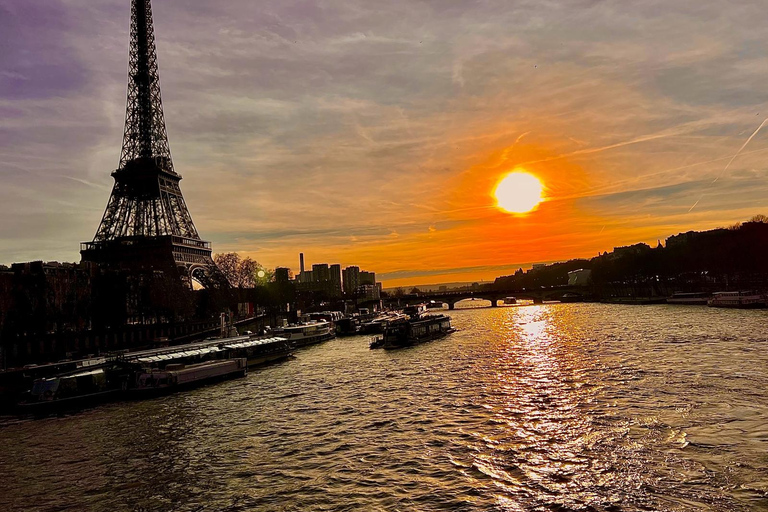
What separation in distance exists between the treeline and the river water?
88.0 metres

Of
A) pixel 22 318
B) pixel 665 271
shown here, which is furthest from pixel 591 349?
pixel 665 271

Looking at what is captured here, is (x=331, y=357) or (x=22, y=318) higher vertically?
→ (x=22, y=318)

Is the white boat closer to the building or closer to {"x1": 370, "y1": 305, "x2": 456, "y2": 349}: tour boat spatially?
{"x1": 370, "y1": 305, "x2": 456, "y2": 349}: tour boat

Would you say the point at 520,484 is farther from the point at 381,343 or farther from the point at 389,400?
the point at 381,343

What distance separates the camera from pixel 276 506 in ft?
65.3

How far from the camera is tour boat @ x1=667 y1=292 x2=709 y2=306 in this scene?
12071 cm

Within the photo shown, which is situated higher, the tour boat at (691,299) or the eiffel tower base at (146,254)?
the eiffel tower base at (146,254)

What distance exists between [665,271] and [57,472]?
160 meters

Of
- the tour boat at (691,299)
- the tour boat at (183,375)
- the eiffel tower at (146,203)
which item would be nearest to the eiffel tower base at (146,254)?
the eiffel tower at (146,203)

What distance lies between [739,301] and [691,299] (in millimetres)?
24768

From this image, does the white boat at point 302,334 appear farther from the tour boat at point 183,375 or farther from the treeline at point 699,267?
the treeline at point 699,267

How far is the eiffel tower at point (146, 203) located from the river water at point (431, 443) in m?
74.4

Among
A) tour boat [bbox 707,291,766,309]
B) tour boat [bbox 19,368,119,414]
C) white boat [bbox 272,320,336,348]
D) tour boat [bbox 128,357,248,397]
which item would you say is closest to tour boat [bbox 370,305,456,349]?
white boat [bbox 272,320,336,348]

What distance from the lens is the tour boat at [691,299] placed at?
120706 mm
